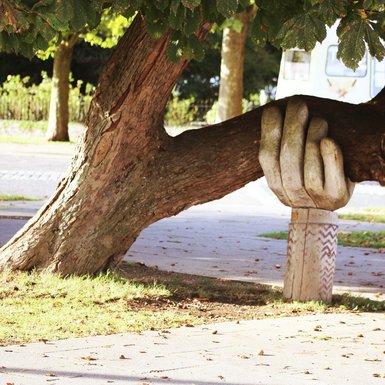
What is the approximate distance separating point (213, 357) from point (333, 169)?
2450 mm

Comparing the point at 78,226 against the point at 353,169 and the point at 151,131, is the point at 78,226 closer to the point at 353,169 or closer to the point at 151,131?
the point at 151,131

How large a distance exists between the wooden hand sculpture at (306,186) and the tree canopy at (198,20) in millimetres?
1249

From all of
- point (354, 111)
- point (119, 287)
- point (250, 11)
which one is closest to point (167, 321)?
point (119, 287)

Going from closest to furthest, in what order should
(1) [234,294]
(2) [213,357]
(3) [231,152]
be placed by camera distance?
(2) [213,357] < (3) [231,152] < (1) [234,294]

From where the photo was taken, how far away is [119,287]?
8.93 meters

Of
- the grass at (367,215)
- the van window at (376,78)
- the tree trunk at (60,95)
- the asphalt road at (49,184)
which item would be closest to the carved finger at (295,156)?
the grass at (367,215)

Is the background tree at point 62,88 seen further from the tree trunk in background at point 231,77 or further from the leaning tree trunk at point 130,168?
the leaning tree trunk at point 130,168

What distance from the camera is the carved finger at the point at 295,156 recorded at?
338 inches

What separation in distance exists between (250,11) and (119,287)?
25645 millimetres

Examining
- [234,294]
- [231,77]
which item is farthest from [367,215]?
[231,77]

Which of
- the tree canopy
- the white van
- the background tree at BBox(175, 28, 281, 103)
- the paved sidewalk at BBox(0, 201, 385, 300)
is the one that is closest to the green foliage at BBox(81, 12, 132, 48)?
the white van

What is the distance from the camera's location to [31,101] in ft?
123

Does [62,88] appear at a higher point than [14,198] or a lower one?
higher

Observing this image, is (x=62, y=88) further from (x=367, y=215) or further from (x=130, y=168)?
(x=130, y=168)
